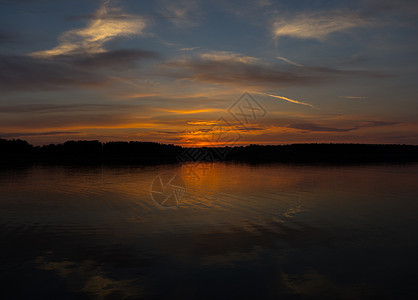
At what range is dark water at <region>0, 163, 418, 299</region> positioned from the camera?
→ 33.5ft

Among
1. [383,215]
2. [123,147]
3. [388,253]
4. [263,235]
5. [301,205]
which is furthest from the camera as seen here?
[123,147]

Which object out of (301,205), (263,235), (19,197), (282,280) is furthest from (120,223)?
(19,197)

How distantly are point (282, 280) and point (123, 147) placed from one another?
521 ft

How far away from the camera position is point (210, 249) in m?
13.9

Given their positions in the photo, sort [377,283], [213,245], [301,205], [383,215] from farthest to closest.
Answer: [301,205] → [383,215] → [213,245] → [377,283]

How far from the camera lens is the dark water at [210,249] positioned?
33.5 feet

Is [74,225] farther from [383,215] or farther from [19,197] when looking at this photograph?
[383,215]

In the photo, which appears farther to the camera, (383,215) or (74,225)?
(383,215)

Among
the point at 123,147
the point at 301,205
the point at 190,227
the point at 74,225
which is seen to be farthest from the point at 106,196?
the point at 123,147

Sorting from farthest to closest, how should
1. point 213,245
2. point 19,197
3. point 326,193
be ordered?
point 326,193 → point 19,197 → point 213,245

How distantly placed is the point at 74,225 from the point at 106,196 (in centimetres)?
1099

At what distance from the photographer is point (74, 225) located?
720 inches

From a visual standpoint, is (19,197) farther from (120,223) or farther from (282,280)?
(282,280)

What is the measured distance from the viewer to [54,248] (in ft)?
46.3
